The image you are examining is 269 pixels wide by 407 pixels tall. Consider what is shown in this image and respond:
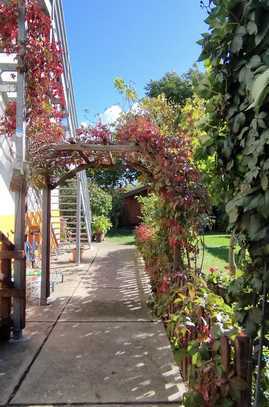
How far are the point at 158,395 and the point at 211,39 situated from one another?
2615mm

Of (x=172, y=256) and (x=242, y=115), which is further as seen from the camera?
(x=172, y=256)

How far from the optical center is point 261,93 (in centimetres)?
132

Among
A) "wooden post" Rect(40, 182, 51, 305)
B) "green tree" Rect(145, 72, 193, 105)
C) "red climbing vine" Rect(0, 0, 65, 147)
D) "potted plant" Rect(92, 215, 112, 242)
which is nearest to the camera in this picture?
"red climbing vine" Rect(0, 0, 65, 147)

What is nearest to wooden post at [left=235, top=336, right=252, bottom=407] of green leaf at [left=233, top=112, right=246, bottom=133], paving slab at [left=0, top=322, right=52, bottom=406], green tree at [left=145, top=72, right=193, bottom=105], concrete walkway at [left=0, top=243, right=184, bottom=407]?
concrete walkway at [left=0, top=243, right=184, bottom=407]

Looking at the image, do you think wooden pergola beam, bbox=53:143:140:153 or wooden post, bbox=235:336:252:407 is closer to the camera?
wooden post, bbox=235:336:252:407

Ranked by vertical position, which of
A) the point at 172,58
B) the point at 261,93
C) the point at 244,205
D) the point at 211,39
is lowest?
the point at 244,205

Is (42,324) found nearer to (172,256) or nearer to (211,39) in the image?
(172,256)

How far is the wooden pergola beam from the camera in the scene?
195 inches

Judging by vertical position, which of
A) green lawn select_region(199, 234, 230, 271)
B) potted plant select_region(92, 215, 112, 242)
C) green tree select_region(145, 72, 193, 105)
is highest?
green tree select_region(145, 72, 193, 105)

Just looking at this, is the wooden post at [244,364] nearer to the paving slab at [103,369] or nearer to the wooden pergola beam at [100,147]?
the paving slab at [103,369]

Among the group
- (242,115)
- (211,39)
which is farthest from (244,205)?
(211,39)

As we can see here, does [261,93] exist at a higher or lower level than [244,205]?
higher

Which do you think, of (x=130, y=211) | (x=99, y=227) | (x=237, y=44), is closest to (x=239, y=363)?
(x=237, y=44)

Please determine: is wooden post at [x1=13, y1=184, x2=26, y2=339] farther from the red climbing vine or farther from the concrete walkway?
the red climbing vine
